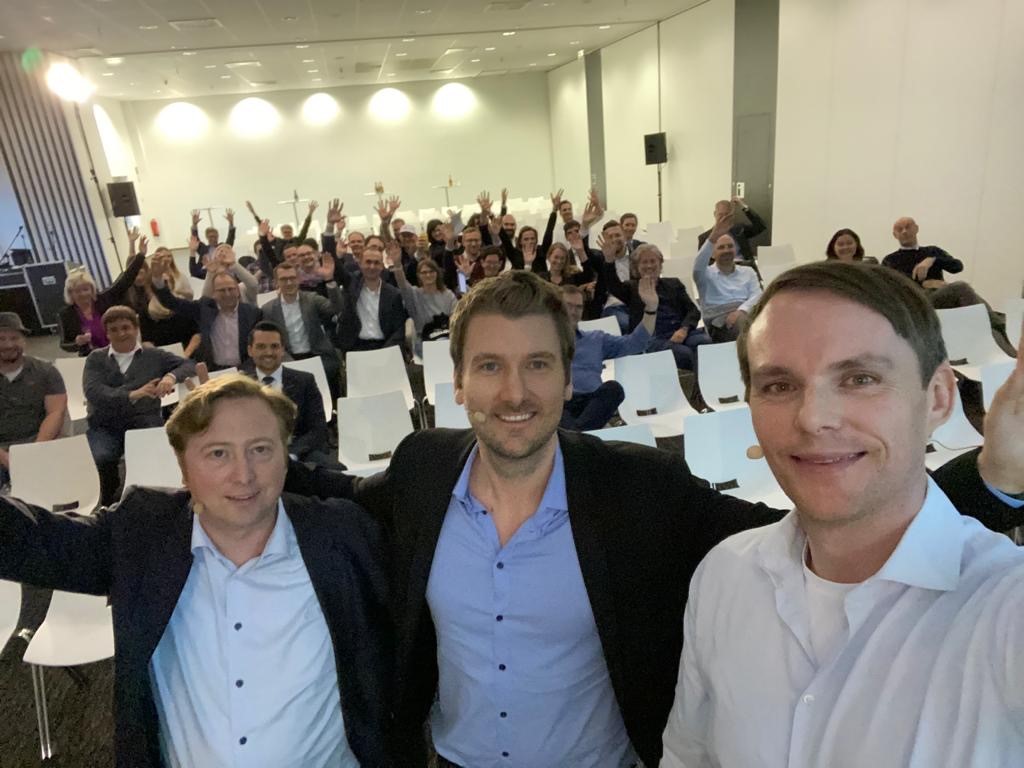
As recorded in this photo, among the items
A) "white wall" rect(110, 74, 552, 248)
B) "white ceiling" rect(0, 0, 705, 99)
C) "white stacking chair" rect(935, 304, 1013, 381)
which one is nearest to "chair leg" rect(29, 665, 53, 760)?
"white stacking chair" rect(935, 304, 1013, 381)

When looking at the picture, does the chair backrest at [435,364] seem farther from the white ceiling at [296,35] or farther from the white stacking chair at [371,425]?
the white ceiling at [296,35]

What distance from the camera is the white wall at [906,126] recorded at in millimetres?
6371

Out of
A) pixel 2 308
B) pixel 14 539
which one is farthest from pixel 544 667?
pixel 2 308

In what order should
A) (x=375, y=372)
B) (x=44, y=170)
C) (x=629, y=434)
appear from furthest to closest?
1. (x=44, y=170)
2. (x=375, y=372)
3. (x=629, y=434)

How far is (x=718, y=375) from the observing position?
4332mm

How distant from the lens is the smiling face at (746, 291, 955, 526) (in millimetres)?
821

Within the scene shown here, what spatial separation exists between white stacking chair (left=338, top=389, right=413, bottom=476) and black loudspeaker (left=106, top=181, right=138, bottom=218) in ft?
32.4

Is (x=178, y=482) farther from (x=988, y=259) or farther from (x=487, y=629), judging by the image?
(x=988, y=259)

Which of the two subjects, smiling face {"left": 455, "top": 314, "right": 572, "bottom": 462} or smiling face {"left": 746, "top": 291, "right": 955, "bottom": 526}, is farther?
smiling face {"left": 455, "top": 314, "right": 572, "bottom": 462}

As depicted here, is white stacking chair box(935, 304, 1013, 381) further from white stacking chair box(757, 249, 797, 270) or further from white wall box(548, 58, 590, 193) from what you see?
white wall box(548, 58, 590, 193)

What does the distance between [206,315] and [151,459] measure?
2.21m

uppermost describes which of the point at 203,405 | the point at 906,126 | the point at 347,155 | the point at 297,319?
the point at 347,155

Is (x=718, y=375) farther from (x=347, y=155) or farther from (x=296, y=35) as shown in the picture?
(x=347, y=155)

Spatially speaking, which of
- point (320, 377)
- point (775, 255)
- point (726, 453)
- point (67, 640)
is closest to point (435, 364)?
point (320, 377)
